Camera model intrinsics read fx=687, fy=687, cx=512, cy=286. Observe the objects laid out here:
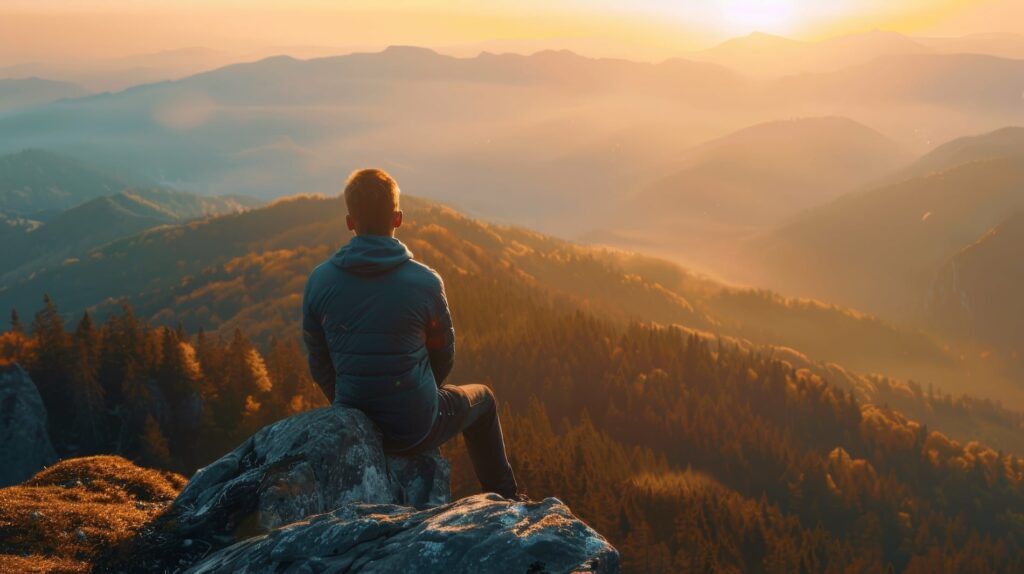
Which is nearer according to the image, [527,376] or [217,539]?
[217,539]

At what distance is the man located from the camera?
927 centimetres

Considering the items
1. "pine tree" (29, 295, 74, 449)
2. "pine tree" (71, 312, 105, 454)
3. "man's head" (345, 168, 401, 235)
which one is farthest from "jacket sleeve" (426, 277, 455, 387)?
"pine tree" (29, 295, 74, 449)

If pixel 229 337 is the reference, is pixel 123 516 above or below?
above

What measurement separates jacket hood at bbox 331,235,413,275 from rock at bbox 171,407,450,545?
200 centimetres

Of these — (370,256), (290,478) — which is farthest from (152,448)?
(370,256)

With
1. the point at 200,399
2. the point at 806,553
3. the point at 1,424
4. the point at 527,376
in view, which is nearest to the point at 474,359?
the point at 527,376

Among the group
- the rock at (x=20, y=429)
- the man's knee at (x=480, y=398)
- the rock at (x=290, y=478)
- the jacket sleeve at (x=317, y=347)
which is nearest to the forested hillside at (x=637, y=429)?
the rock at (x=20, y=429)

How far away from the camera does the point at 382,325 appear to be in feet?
30.3

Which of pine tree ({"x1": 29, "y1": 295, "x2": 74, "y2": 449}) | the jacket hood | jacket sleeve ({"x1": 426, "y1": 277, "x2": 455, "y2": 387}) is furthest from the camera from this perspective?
pine tree ({"x1": 29, "y1": 295, "x2": 74, "y2": 449})

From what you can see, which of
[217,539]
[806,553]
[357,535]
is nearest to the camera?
[357,535]

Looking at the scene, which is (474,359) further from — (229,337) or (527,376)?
(229,337)

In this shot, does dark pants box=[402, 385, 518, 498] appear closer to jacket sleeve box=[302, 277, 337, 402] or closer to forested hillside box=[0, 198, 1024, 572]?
jacket sleeve box=[302, 277, 337, 402]

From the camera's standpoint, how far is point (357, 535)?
6699mm

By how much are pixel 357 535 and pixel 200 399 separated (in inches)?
2253
